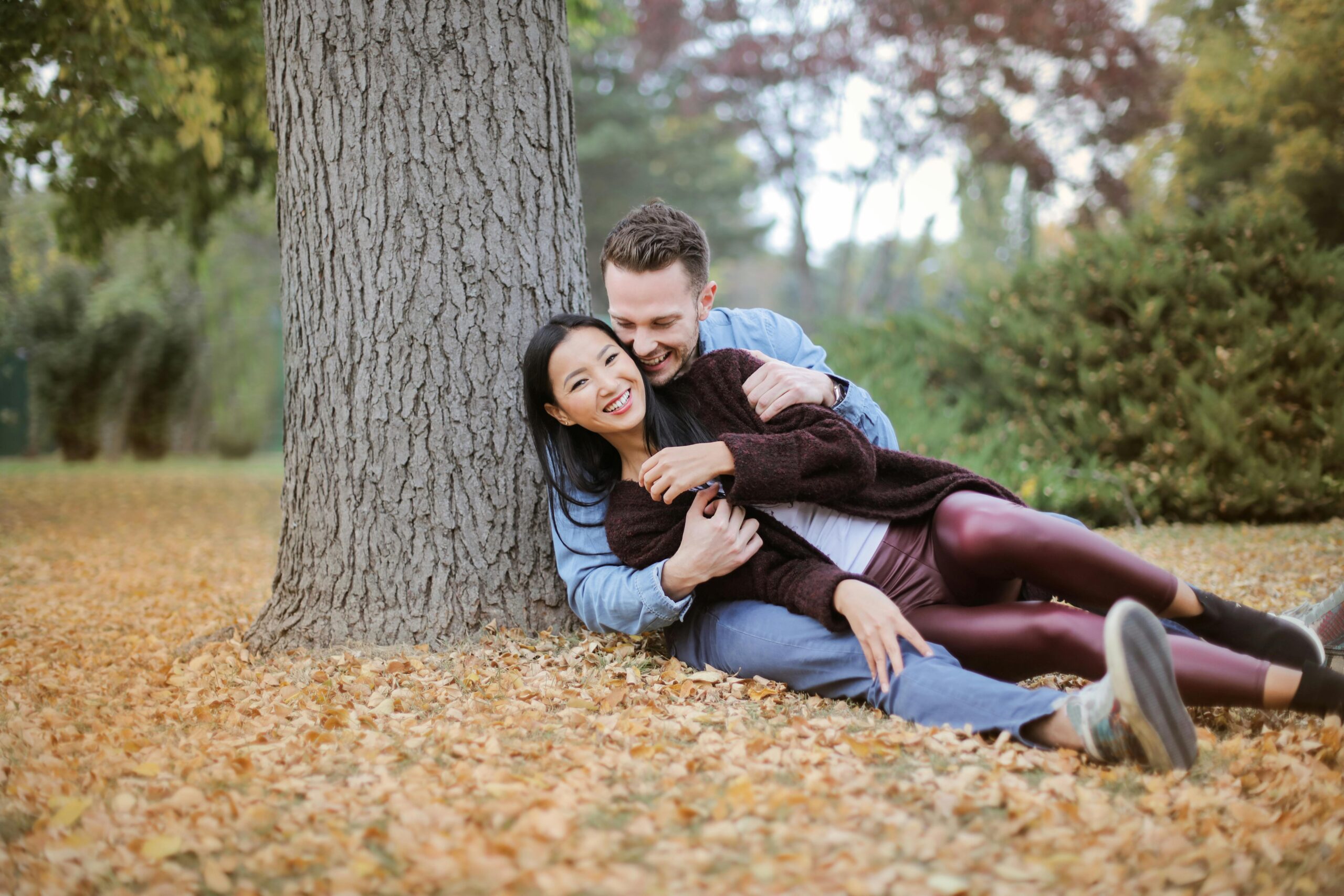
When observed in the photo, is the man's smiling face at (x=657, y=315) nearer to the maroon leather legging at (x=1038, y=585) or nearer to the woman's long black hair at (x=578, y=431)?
the woman's long black hair at (x=578, y=431)

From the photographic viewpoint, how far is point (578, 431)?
2959 millimetres

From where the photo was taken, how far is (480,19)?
10.3 ft

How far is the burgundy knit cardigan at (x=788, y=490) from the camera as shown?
8.64 ft

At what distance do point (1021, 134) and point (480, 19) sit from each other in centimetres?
1124

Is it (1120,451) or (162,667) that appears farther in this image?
(1120,451)

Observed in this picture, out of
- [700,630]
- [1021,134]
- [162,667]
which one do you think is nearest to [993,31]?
[1021,134]

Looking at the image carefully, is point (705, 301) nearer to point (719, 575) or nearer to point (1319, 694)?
point (719, 575)

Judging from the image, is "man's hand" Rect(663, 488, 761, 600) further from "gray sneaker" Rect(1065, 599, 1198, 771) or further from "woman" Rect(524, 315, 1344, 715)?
"gray sneaker" Rect(1065, 599, 1198, 771)

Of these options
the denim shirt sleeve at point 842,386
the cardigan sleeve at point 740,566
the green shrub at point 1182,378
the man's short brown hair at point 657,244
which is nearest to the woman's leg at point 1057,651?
the cardigan sleeve at point 740,566

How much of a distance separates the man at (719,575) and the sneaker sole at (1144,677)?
91 mm

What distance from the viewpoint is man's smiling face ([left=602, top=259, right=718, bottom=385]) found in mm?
2830

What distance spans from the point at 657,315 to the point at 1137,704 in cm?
170

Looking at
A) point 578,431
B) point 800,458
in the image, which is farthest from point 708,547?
point 578,431

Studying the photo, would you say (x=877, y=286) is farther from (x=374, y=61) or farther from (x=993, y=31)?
(x=374, y=61)
